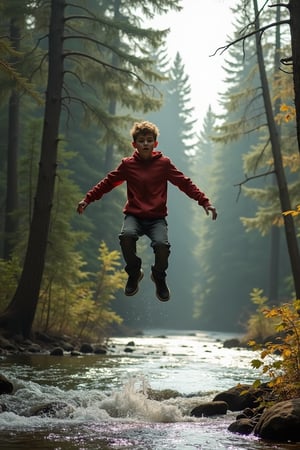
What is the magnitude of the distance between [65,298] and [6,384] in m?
8.24

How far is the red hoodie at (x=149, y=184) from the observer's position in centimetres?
654

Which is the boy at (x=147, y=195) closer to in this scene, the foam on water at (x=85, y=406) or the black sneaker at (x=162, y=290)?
the black sneaker at (x=162, y=290)

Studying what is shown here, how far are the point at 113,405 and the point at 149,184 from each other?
10.6ft

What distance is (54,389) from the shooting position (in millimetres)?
9086

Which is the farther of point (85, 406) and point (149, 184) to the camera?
point (85, 406)

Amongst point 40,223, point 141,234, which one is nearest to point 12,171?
point 40,223

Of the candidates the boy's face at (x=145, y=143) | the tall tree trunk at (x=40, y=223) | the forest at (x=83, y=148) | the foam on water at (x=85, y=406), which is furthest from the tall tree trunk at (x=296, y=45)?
the tall tree trunk at (x=40, y=223)

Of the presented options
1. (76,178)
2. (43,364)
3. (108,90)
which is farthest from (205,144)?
(43,364)

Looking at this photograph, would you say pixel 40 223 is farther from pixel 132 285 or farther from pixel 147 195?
pixel 147 195

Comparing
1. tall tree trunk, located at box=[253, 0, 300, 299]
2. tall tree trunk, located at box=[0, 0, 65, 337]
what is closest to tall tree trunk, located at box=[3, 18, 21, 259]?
tall tree trunk, located at box=[0, 0, 65, 337]

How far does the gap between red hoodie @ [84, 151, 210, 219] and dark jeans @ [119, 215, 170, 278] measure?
0.26ft

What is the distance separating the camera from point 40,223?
1463 centimetres

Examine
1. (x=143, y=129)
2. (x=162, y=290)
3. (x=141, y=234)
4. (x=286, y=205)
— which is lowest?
(x=162, y=290)

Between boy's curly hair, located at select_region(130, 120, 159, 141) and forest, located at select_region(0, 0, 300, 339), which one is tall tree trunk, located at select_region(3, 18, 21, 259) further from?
boy's curly hair, located at select_region(130, 120, 159, 141)
